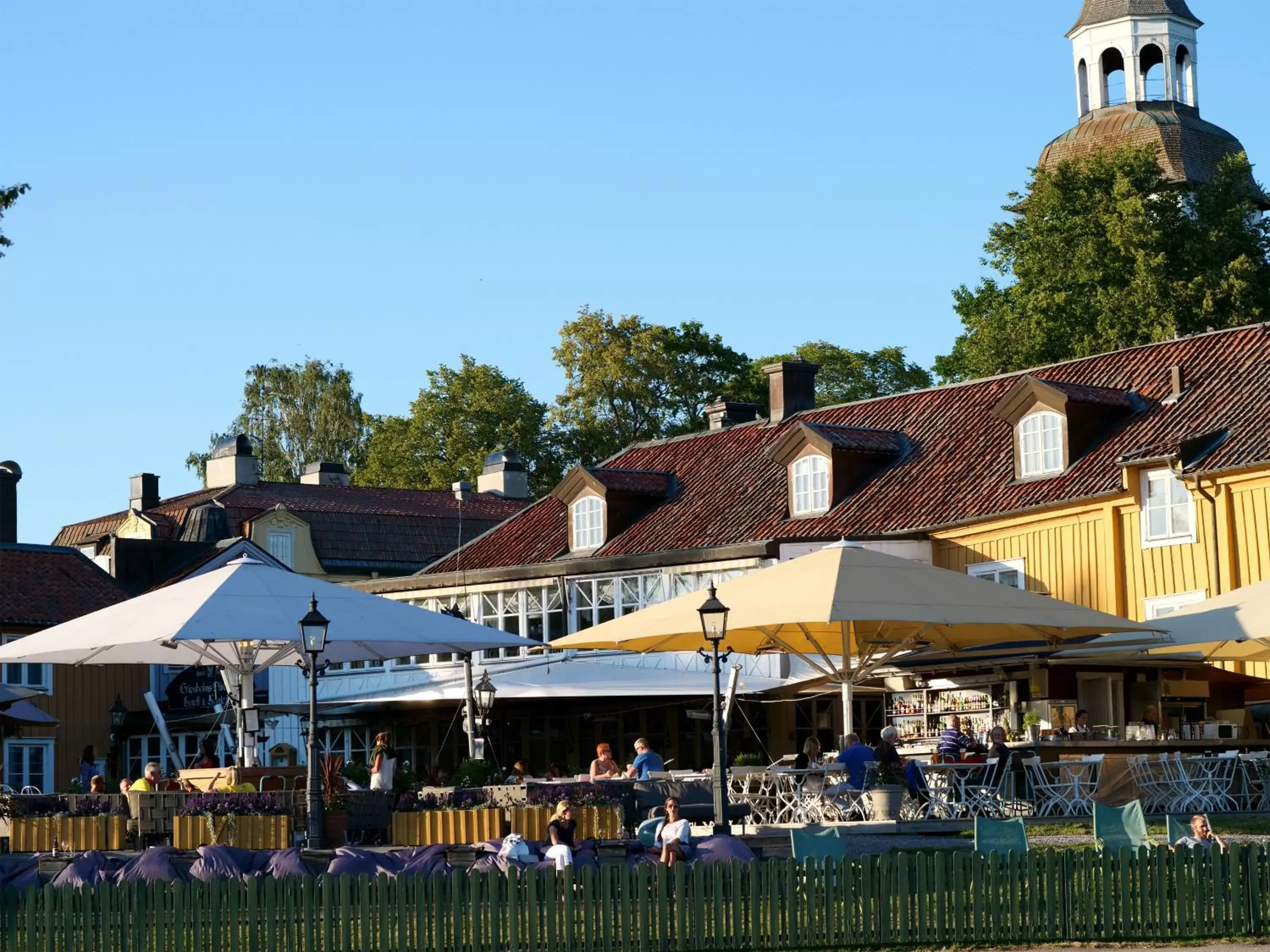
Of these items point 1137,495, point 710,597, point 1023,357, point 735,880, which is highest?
point 1023,357

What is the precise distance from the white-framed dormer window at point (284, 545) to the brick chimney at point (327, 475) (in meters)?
7.60

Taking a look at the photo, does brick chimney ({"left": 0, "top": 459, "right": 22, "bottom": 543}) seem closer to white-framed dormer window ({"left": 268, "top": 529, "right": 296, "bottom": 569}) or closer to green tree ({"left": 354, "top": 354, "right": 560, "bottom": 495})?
white-framed dormer window ({"left": 268, "top": 529, "right": 296, "bottom": 569})

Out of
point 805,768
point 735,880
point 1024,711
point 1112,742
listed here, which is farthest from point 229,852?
point 1024,711

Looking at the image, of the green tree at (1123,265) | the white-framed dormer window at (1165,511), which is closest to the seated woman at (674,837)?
the white-framed dormer window at (1165,511)

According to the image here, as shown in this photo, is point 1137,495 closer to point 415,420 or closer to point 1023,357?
point 1023,357

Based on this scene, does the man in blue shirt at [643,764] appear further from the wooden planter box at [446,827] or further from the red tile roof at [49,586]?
the red tile roof at [49,586]

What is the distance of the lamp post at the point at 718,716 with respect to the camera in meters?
20.9

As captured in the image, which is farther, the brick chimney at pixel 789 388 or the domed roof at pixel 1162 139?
the domed roof at pixel 1162 139

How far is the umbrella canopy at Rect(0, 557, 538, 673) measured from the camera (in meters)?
22.4

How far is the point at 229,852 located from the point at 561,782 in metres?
4.74

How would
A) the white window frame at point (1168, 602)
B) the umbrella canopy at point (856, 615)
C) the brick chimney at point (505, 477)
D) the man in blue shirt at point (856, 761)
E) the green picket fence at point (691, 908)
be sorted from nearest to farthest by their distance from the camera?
the green picket fence at point (691, 908), the umbrella canopy at point (856, 615), the man in blue shirt at point (856, 761), the white window frame at point (1168, 602), the brick chimney at point (505, 477)

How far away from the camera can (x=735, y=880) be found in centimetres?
1680

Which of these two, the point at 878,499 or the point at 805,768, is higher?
the point at 878,499

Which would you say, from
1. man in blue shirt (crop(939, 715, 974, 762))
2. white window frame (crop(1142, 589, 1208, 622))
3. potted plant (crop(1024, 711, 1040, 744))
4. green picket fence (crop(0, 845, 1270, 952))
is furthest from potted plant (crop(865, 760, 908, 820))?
white window frame (crop(1142, 589, 1208, 622))
